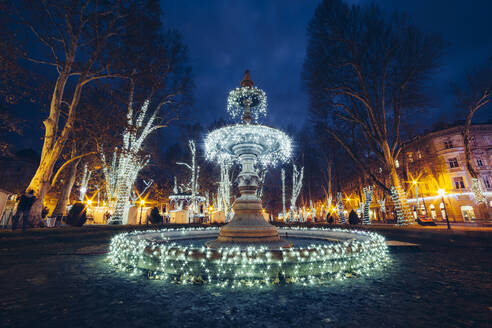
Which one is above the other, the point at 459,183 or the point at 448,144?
the point at 448,144

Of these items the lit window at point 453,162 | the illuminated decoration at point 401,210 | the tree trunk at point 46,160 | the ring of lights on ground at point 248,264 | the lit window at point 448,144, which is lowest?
the ring of lights on ground at point 248,264

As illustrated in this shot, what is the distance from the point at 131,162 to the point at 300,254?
15601 millimetres

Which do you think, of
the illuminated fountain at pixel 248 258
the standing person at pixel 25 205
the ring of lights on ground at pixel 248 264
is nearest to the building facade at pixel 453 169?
the illuminated fountain at pixel 248 258

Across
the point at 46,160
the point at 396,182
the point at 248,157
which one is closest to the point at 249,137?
the point at 248,157

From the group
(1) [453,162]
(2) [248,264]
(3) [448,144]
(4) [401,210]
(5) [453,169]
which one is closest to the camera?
(2) [248,264]

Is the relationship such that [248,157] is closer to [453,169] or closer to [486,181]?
[453,169]

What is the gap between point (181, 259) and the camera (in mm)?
3932

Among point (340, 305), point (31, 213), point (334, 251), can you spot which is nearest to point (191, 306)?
point (340, 305)

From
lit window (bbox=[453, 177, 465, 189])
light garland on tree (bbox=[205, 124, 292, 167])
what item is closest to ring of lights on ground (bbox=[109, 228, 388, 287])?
light garland on tree (bbox=[205, 124, 292, 167])

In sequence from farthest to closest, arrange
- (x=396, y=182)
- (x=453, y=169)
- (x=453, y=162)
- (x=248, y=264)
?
(x=453, y=162)
(x=453, y=169)
(x=396, y=182)
(x=248, y=264)

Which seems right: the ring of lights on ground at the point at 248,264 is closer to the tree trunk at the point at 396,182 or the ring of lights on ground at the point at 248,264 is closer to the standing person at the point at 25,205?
the standing person at the point at 25,205

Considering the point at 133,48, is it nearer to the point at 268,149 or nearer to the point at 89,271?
the point at 268,149

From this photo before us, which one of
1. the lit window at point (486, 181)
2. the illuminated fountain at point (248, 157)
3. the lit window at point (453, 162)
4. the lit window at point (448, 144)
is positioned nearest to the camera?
the illuminated fountain at point (248, 157)

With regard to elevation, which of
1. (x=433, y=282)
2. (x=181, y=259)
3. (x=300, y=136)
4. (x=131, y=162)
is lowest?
(x=433, y=282)
